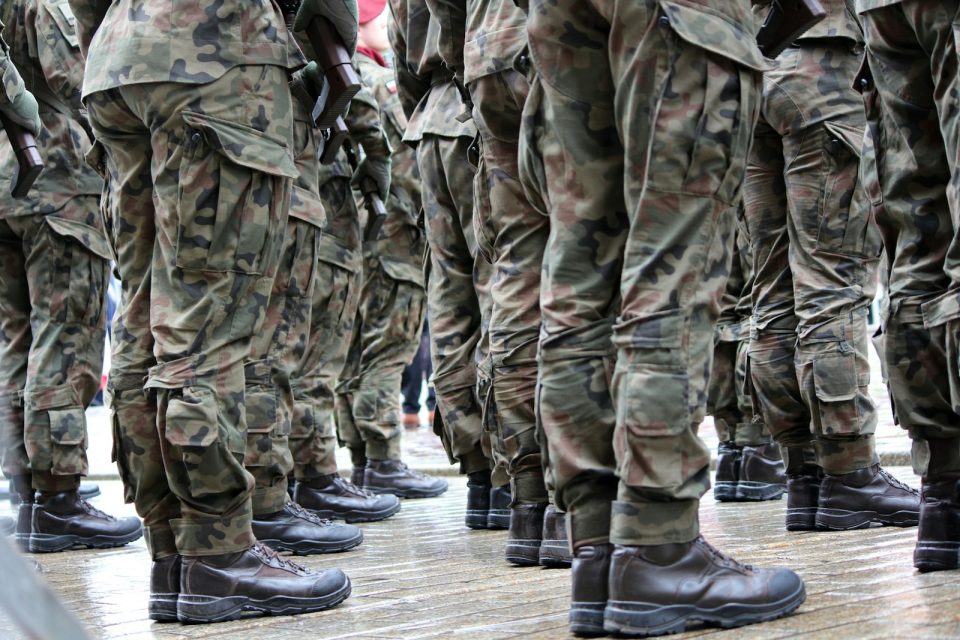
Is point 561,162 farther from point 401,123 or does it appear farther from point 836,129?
point 401,123

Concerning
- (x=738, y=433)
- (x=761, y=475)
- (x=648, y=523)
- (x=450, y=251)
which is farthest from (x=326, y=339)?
(x=648, y=523)

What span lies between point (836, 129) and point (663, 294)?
82.7 inches

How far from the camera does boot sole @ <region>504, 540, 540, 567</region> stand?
410 cm

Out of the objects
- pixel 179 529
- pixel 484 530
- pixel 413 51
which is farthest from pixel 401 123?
pixel 179 529

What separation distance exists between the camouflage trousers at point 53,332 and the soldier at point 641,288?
3.30 meters

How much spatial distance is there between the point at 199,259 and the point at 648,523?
56.2 inches

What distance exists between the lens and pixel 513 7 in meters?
4.10

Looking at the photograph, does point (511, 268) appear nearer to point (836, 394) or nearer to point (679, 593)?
point (836, 394)

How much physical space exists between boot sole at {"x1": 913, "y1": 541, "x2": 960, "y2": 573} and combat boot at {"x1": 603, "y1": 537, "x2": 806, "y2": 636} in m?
0.68

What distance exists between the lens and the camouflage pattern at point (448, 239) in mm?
5062

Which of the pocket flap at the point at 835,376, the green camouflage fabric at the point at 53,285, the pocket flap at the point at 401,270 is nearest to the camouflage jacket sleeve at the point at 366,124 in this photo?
the green camouflage fabric at the point at 53,285

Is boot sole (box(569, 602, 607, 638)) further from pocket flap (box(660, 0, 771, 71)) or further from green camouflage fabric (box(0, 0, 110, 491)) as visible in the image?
green camouflage fabric (box(0, 0, 110, 491))

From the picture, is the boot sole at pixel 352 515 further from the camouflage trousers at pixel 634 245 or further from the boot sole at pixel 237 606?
the camouflage trousers at pixel 634 245

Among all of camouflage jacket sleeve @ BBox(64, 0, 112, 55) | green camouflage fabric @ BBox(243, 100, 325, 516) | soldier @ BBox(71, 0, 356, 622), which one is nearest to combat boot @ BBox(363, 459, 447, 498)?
green camouflage fabric @ BBox(243, 100, 325, 516)
